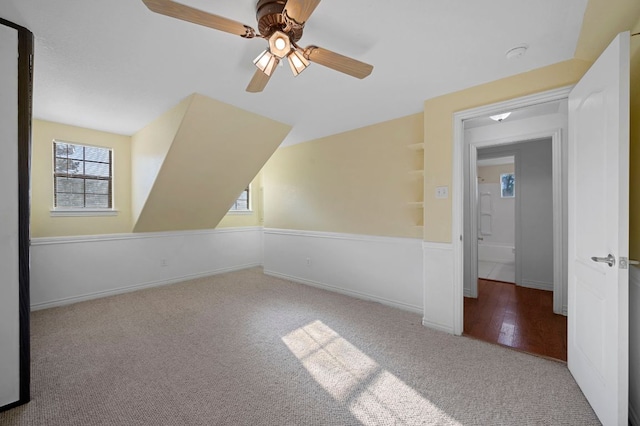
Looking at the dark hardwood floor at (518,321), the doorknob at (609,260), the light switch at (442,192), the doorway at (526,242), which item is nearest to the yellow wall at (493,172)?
the doorway at (526,242)

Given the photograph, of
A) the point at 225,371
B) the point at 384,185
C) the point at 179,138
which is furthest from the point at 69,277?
the point at 384,185

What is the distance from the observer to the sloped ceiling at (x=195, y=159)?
3002 mm

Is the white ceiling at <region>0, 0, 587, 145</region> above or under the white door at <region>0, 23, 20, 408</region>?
above

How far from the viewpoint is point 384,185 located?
3.49m

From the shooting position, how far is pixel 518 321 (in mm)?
2902

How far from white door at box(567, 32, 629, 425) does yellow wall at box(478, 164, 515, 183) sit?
15.6ft

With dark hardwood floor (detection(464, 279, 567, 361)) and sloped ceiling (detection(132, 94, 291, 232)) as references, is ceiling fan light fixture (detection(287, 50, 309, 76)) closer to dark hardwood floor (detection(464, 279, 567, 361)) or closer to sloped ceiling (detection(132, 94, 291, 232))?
sloped ceiling (detection(132, 94, 291, 232))

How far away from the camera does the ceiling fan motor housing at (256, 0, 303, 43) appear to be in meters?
1.43

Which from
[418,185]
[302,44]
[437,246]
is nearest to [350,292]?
[437,246]

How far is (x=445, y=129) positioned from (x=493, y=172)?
4.54 meters

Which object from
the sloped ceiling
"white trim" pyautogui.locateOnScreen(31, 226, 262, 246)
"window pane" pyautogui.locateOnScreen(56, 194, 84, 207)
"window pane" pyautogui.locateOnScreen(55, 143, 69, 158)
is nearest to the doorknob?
the sloped ceiling

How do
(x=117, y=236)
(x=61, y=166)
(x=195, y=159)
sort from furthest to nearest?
1. (x=117, y=236)
2. (x=61, y=166)
3. (x=195, y=159)

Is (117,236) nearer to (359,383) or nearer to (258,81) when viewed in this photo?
(258,81)

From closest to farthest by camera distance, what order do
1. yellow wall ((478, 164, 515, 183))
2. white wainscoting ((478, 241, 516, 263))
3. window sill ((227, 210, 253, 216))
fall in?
1. window sill ((227, 210, 253, 216))
2. white wainscoting ((478, 241, 516, 263))
3. yellow wall ((478, 164, 515, 183))
